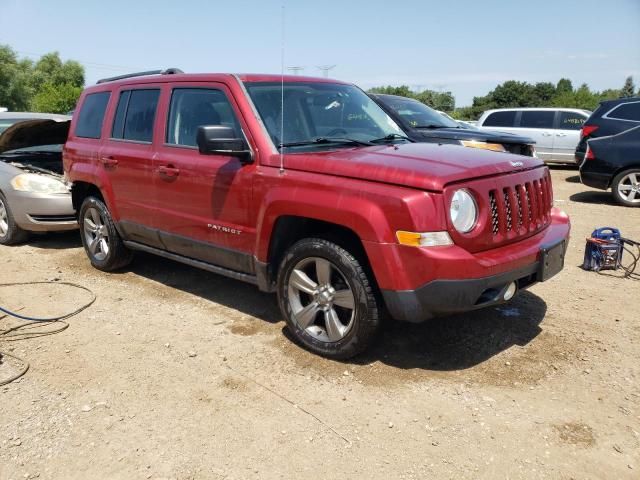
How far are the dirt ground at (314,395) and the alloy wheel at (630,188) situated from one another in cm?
507

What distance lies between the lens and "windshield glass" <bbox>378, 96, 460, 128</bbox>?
8691mm

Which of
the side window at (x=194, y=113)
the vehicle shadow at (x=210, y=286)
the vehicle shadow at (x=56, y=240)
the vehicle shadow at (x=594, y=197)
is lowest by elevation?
the vehicle shadow at (x=56, y=240)

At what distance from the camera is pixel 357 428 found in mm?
2959

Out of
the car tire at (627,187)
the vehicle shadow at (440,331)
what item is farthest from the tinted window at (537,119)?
the vehicle shadow at (440,331)

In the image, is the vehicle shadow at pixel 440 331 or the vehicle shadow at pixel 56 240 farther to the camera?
the vehicle shadow at pixel 56 240

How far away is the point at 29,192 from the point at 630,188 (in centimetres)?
916

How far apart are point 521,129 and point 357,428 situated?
13926 mm

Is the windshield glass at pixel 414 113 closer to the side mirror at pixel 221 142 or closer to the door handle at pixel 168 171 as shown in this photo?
the door handle at pixel 168 171

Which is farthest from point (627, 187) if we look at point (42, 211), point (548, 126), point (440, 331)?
point (42, 211)

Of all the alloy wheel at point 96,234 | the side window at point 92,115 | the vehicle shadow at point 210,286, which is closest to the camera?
the vehicle shadow at point 210,286

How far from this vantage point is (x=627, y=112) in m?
10.1

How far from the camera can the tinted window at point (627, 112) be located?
393 inches

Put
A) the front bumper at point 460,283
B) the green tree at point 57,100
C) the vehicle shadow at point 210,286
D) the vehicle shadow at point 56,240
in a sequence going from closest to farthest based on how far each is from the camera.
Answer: the front bumper at point 460,283
the vehicle shadow at point 210,286
the vehicle shadow at point 56,240
the green tree at point 57,100

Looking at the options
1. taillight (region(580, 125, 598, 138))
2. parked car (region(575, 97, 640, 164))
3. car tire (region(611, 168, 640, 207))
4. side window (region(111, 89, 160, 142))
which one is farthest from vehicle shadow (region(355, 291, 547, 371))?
taillight (region(580, 125, 598, 138))
